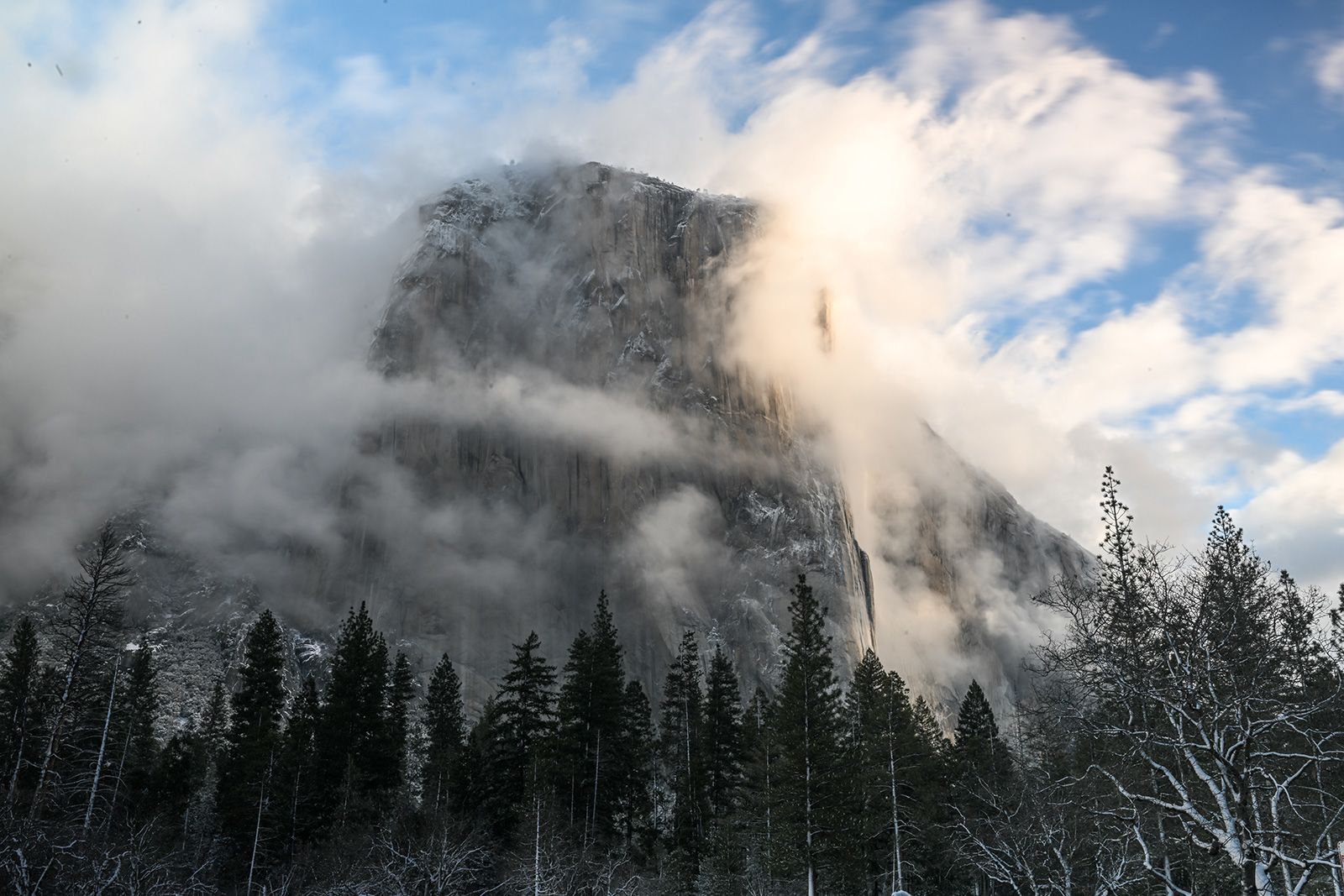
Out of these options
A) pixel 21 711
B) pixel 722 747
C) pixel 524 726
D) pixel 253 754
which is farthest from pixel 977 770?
pixel 21 711

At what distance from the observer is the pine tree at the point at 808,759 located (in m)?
39.9

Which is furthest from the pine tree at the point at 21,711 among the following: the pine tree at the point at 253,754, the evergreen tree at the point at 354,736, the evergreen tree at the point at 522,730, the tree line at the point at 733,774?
the evergreen tree at the point at 522,730

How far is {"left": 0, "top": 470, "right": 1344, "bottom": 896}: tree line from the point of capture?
1869 cm

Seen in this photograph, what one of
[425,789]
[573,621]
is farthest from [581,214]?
[425,789]

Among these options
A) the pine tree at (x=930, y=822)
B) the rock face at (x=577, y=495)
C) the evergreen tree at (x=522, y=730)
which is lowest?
the pine tree at (x=930, y=822)

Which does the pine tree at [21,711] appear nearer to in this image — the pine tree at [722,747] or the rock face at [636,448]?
the pine tree at [722,747]

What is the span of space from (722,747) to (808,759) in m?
16.2

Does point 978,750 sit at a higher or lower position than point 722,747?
lower

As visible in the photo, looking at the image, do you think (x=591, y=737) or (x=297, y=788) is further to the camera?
(x=591, y=737)

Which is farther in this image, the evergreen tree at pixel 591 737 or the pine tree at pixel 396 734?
the evergreen tree at pixel 591 737

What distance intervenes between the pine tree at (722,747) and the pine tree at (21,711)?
32.0 meters

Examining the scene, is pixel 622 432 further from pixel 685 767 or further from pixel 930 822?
pixel 930 822

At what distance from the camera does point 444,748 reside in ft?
183

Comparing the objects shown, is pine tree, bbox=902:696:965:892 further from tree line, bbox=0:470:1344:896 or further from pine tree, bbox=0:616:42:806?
pine tree, bbox=0:616:42:806
